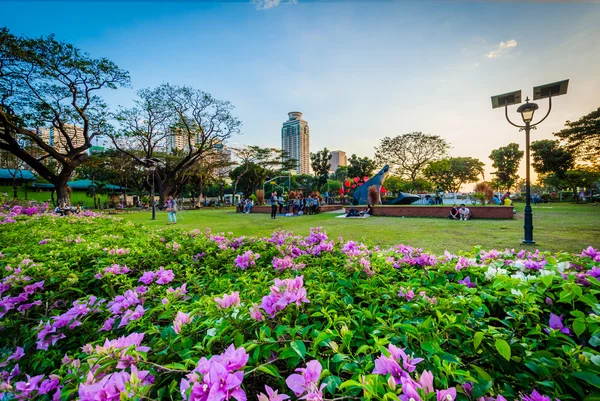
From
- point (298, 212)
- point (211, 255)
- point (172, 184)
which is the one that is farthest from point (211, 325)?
point (172, 184)

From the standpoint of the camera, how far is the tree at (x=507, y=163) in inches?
1687

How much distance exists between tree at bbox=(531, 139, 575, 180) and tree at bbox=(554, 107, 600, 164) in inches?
119

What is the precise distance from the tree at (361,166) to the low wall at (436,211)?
104ft

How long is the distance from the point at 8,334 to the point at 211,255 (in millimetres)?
1268

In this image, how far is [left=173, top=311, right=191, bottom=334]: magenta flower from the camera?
3.18ft

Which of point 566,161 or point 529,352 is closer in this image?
point 529,352

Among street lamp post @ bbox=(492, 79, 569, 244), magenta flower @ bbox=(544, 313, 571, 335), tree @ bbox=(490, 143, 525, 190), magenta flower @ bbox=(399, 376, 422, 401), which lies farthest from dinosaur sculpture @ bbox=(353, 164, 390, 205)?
tree @ bbox=(490, 143, 525, 190)

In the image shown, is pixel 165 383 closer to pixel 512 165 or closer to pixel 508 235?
pixel 508 235

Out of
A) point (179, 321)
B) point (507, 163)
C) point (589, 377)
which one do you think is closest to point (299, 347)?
point (179, 321)

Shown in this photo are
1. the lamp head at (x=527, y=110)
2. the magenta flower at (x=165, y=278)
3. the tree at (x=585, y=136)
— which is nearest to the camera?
the magenta flower at (x=165, y=278)

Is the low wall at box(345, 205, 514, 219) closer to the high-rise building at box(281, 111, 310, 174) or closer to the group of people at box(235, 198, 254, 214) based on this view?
the group of people at box(235, 198, 254, 214)

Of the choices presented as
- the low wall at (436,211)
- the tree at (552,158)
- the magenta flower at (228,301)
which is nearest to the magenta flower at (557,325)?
the magenta flower at (228,301)

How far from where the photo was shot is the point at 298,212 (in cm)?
1831

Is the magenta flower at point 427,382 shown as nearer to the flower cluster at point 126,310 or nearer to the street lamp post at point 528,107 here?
the flower cluster at point 126,310
